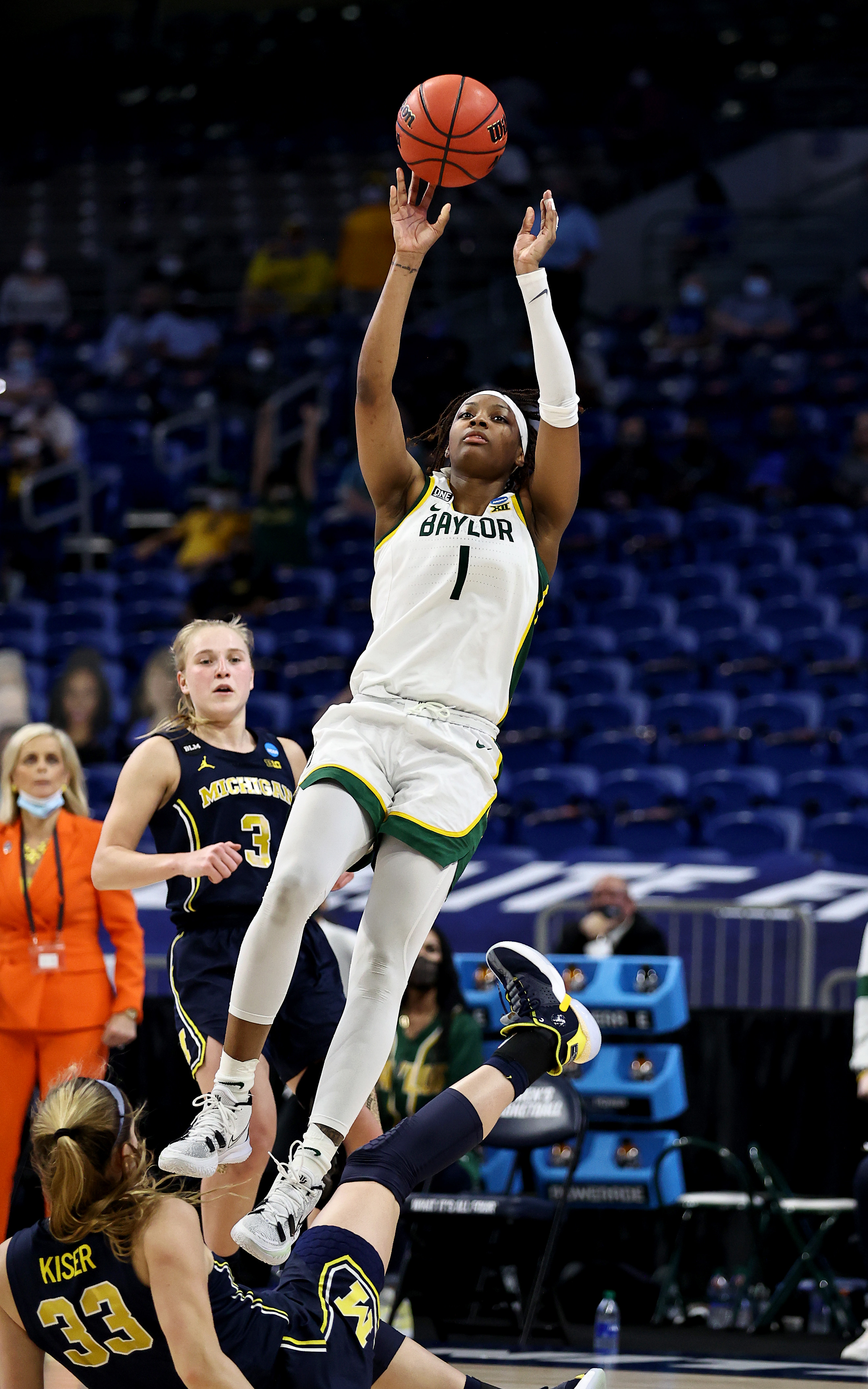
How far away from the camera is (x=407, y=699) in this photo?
4.43 meters

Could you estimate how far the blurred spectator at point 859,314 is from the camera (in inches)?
643

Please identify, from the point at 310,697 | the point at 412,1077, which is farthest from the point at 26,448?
the point at 412,1077

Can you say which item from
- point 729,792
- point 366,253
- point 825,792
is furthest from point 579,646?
point 366,253

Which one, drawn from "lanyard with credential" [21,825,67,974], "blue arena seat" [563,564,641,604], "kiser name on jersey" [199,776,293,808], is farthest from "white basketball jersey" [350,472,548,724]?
"blue arena seat" [563,564,641,604]

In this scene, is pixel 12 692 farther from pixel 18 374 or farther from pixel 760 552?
pixel 18 374

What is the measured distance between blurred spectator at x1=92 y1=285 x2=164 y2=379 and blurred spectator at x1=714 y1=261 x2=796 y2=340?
18.7 feet

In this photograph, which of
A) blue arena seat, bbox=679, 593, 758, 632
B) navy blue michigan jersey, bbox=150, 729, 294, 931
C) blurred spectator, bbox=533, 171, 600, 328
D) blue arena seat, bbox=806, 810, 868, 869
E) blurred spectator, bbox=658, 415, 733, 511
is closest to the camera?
navy blue michigan jersey, bbox=150, 729, 294, 931

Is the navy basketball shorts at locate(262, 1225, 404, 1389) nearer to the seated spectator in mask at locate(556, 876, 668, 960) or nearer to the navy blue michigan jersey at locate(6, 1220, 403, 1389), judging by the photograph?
the navy blue michigan jersey at locate(6, 1220, 403, 1389)

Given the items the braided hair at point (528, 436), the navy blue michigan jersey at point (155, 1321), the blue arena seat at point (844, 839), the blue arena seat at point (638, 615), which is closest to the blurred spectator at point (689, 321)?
the blue arena seat at point (638, 615)

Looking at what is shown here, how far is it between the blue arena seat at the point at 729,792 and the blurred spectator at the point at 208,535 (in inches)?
209

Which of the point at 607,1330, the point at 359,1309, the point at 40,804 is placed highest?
the point at 40,804

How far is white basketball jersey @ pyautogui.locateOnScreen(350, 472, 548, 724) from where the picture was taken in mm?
4438

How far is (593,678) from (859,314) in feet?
19.7

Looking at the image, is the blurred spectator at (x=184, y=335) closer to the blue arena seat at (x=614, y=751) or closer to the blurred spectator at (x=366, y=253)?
the blurred spectator at (x=366, y=253)
